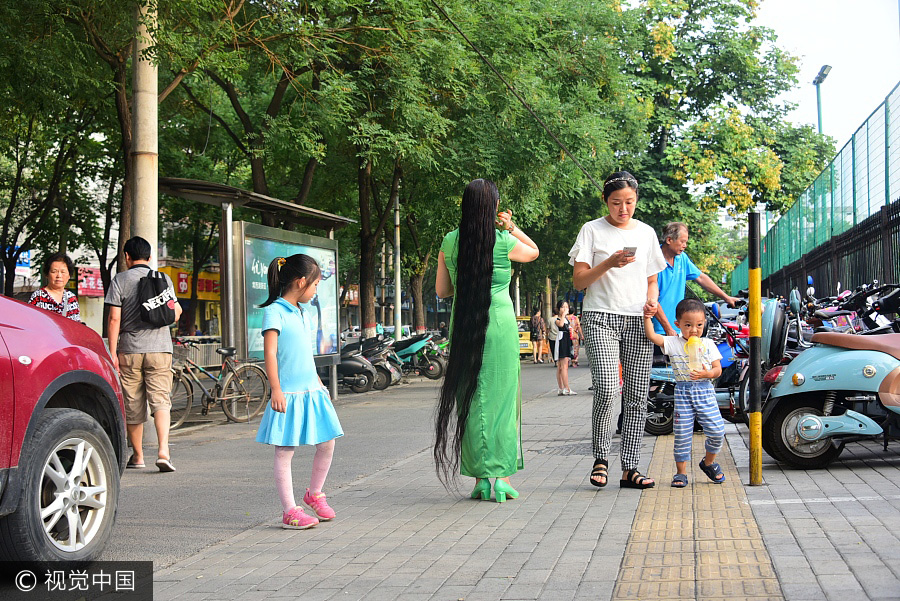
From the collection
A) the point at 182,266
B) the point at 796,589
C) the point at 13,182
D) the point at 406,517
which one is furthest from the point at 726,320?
the point at 182,266

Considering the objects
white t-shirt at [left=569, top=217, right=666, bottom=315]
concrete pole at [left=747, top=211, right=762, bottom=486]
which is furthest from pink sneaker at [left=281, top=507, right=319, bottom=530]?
concrete pole at [left=747, top=211, right=762, bottom=486]

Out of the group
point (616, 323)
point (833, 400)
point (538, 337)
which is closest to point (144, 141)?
point (616, 323)

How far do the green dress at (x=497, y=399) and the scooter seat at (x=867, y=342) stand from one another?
96.3 inches

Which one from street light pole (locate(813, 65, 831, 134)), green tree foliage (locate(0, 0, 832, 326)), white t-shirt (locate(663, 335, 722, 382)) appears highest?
street light pole (locate(813, 65, 831, 134))

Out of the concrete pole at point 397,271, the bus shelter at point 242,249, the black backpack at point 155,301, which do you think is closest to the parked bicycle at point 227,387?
the bus shelter at point 242,249

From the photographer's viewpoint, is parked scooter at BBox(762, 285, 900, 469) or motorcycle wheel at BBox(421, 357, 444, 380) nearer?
parked scooter at BBox(762, 285, 900, 469)

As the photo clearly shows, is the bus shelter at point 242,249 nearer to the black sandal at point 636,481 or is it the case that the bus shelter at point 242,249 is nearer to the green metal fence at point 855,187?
the green metal fence at point 855,187

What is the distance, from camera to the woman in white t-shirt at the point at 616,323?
6.61 meters

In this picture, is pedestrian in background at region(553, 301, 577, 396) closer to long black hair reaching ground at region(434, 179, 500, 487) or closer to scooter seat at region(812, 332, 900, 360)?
scooter seat at region(812, 332, 900, 360)

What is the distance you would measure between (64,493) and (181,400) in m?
7.78

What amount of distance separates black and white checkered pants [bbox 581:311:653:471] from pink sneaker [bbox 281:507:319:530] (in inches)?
81.5

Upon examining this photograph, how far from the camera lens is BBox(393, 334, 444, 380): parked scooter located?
2156 centimetres

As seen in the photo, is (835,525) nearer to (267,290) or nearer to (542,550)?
(542,550)

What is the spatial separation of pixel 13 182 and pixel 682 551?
28635mm
